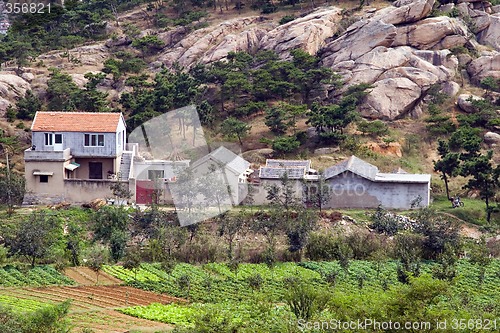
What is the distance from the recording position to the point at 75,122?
50.9 metres

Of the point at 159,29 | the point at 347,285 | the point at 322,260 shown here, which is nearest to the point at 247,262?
the point at 322,260

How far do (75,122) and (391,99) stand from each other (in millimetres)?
18234

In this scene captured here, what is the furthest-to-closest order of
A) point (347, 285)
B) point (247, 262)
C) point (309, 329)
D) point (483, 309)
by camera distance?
1. point (247, 262)
2. point (347, 285)
3. point (483, 309)
4. point (309, 329)

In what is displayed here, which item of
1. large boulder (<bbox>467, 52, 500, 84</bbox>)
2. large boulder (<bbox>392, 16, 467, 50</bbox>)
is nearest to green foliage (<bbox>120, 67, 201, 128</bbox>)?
large boulder (<bbox>392, 16, 467, 50</bbox>)

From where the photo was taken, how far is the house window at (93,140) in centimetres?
5069

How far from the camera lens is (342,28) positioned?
64500 mm

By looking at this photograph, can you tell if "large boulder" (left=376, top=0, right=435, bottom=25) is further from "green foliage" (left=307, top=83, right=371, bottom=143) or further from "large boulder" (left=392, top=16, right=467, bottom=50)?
"green foliage" (left=307, top=83, right=371, bottom=143)

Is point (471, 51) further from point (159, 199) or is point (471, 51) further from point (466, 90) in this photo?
point (159, 199)

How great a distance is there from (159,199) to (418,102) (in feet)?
57.8

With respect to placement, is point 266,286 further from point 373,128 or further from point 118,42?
point 118,42

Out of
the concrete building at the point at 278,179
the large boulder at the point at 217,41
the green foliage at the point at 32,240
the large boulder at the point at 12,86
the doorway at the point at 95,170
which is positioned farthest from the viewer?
the large boulder at the point at 217,41

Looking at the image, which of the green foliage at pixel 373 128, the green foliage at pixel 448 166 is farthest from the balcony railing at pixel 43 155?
the green foliage at pixel 448 166

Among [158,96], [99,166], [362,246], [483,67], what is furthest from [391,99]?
[99,166]

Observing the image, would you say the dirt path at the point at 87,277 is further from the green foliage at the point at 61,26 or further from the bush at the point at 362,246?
the green foliage at the point at 61,26
